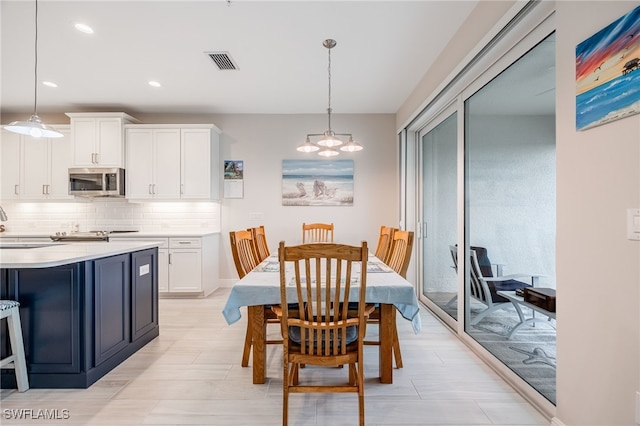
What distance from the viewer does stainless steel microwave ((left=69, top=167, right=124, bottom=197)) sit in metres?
4.42

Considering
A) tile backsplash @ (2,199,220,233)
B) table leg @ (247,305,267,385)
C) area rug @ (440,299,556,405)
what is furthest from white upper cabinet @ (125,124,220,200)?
area rug @ (440,299,556,405)

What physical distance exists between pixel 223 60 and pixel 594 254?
11.1 feet

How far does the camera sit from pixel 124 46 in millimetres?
2947

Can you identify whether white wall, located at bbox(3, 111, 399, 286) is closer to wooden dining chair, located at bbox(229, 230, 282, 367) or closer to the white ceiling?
the white ceiling

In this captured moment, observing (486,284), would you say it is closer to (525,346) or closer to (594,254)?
(525,346)

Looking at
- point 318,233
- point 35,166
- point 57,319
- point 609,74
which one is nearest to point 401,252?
point 609,74

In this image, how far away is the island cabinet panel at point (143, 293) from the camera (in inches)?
105

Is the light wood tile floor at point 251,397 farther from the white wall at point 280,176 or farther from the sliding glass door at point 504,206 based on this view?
the white wall at point 280,176

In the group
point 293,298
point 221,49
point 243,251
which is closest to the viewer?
point 293,298

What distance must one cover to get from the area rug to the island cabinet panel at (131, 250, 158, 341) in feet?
9.74

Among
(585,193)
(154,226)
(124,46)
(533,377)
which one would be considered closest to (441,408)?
(533,377)

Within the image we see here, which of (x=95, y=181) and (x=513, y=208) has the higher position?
(x=95, y=181)

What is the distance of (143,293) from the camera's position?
2801 mm

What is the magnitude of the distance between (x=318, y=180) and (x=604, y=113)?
3.81 meters
